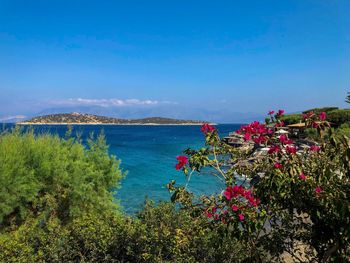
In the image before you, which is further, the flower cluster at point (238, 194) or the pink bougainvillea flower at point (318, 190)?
the pink bougainvillea flower at point (318, 190)

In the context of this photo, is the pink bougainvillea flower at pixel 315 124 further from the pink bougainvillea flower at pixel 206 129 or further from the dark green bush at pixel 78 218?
the dark green bush at pixel 78 218

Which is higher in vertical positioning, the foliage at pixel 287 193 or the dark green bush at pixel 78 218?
the foliage at pixel 287 193

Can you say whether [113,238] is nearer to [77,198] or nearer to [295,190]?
[295,190]

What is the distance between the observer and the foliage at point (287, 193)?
12.6ft

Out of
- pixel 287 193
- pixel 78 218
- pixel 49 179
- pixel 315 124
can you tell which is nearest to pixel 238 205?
pixel 287 193

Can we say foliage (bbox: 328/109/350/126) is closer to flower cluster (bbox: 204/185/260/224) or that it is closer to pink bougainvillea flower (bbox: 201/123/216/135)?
pink bougainvillea flower (bbox: 201/123/216/135)

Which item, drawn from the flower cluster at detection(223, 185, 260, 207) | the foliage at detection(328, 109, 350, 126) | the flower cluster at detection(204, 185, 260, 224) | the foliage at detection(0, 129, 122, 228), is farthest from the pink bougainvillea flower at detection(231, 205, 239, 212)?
the foliage at detection(328, 109, 350, 126)

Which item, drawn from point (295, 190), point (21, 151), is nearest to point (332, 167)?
point (295, 190)

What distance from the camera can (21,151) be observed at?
34.4 feet

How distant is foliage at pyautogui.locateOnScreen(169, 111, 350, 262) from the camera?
3.85 metres

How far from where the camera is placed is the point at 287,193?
4094mm

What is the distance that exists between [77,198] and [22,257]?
18.2 feet

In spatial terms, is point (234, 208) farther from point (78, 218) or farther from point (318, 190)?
point (78, 218)

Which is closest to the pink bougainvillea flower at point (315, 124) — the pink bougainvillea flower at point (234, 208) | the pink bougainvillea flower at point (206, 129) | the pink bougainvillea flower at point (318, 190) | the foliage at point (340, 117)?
the pink bougainvillea flower at point (318, 190)
